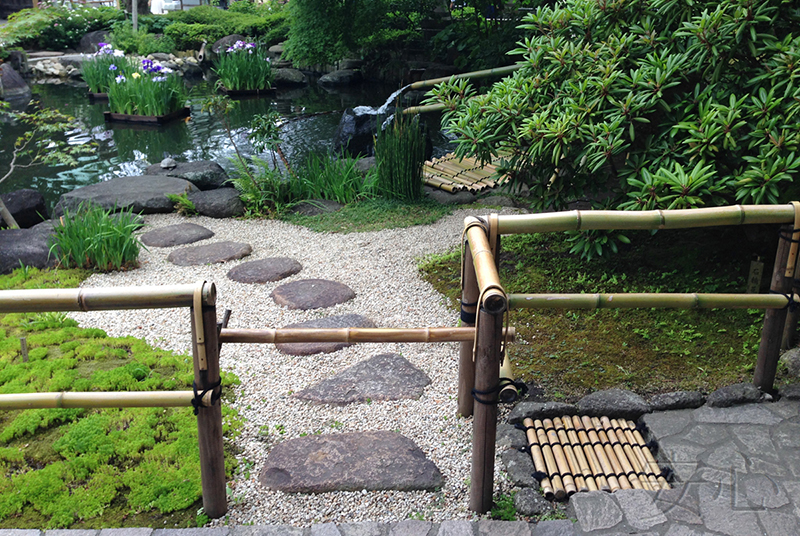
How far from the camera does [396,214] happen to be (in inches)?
216

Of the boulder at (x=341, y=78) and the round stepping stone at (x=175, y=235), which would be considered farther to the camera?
the boulder at (x=341, y=78)

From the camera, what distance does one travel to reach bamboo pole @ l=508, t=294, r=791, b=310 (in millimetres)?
2211

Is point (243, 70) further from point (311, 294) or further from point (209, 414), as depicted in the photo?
point (209, 414)

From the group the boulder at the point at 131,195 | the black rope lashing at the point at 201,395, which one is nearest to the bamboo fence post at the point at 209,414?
the black rope lashing at the point at 201,395

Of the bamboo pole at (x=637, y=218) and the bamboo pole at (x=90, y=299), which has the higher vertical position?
the bamboo pole at (x=637, y=218)

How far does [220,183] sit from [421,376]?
4358mm

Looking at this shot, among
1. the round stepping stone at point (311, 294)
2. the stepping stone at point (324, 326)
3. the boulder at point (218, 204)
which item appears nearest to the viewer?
the stepping stone at point (324, 326)

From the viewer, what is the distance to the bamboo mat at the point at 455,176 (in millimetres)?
5938

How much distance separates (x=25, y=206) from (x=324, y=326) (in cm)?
366

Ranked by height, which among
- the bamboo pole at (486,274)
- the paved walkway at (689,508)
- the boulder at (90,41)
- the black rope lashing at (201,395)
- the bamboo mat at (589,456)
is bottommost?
the bamboo mat at (589,456)

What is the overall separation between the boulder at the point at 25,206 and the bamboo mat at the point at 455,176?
3489 mm

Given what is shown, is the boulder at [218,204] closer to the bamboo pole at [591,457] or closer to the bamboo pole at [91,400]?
the bamboo pole at [91,400]

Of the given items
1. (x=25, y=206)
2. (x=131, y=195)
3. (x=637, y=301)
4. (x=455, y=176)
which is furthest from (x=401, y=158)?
(x=637, y=301)

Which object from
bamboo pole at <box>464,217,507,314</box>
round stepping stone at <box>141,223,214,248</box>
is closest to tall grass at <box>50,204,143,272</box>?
round stepping stone at <box>141,223,214,248</box>
